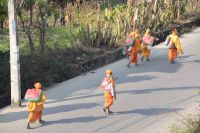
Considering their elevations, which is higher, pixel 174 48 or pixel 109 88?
pixel 174 48

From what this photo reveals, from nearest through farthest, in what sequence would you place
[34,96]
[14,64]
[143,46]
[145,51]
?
1. [34,96]
2. [14,64]
3. [143,46]
4. [145,51]

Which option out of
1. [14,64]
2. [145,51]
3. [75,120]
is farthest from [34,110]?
[145,51]

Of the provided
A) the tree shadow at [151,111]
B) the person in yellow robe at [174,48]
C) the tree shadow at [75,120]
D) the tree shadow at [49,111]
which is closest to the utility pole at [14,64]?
the tree shadow at [49,111]

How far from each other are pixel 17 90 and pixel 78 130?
258 centimetres

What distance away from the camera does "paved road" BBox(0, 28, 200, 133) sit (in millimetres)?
12062

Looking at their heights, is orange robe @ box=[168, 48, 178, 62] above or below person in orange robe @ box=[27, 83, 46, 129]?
above

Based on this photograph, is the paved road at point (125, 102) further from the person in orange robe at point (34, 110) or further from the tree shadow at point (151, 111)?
the person in orange robe at point (34, 110)

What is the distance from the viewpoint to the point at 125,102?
1388cm

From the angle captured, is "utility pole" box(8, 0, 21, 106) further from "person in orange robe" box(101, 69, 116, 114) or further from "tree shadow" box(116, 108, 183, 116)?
"tree shadow" box(116, 108, 183, 116)

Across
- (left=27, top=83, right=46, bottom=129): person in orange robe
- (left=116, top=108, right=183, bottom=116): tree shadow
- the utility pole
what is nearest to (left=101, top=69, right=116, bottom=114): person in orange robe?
(left=116, top=108, right=183, bottom=116): tree shadow

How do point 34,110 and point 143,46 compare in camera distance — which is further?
point 143,46

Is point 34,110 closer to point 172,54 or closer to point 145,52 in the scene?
point 145,52

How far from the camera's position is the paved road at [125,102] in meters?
12.1

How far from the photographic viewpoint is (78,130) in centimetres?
1175
